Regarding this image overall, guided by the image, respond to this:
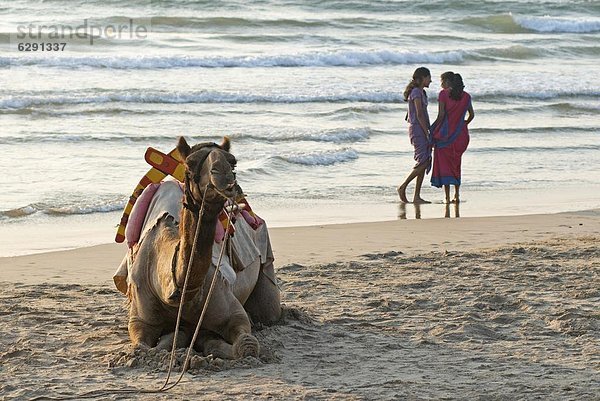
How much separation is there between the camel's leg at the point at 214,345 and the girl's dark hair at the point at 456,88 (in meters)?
7.36

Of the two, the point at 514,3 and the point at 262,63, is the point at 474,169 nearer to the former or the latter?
the point at 262,63

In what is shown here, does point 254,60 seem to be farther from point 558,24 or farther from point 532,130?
point 558,24

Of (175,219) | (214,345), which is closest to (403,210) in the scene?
(175,219)

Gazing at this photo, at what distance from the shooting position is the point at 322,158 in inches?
595

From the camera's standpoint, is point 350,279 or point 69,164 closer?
point 350,279

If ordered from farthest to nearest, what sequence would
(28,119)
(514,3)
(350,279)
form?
(514,3) < (28,119) < (350,279)

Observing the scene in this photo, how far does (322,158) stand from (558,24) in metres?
24.5

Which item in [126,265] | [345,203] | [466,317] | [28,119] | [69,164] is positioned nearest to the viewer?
[126,265]

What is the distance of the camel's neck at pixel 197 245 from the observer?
5.08 meters

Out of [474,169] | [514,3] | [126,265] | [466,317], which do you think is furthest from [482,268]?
[514,3]

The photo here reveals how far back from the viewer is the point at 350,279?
8.41 m

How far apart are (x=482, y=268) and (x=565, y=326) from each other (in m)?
1.83

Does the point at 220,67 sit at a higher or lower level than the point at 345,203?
higher

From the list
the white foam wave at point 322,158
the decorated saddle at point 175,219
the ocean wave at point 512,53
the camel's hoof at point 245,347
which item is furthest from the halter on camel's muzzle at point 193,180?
the ocean wave at point 512,53
